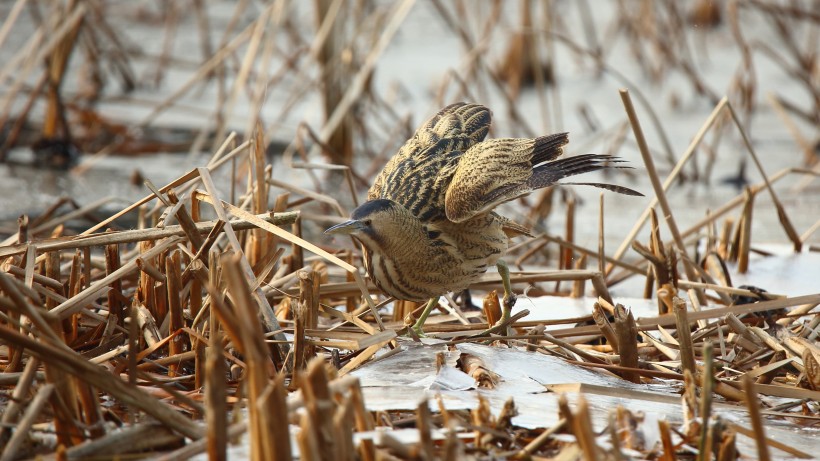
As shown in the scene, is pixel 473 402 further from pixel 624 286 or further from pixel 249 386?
pixel 624 286

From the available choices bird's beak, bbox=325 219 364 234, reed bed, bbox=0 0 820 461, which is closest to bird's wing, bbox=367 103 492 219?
reed bed, bbox=0 0 820 461

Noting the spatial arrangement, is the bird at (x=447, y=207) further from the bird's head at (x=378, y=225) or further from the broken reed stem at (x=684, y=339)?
the broken reed stem at (x=684, y=339)

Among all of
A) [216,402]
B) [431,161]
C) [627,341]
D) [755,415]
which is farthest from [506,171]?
[216,402]

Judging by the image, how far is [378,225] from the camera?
9.72 ft

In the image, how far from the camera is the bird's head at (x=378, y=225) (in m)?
2.90

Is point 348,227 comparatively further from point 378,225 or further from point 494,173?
point 494,173

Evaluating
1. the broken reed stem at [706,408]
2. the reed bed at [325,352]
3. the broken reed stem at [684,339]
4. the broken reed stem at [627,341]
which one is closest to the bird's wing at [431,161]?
the reed bed at [325,352]

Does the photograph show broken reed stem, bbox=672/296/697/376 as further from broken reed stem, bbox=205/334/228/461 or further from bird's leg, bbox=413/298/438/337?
broken reed stem, bbox=205/334/228/461

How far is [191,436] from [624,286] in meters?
2.61

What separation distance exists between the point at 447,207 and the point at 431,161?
0.29m

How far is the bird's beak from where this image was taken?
2805 mm

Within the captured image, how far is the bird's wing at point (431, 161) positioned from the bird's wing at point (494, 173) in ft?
0.22

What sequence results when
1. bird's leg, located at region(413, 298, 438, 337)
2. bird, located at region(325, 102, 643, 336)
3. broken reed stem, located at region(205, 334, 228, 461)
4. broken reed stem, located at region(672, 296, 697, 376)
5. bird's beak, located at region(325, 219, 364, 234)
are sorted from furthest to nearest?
bird's leg, located at region(413, 298, 438, 337), bird, located at region(325, 102, 643, 336), bird's beak, located at region(325, 219, 364, 234), broken reed stem, located at region(672, 296, 697, 376), broken reed stem, located at region(205, 334, 228, 461)

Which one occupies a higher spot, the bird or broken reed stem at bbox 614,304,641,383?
the bird
